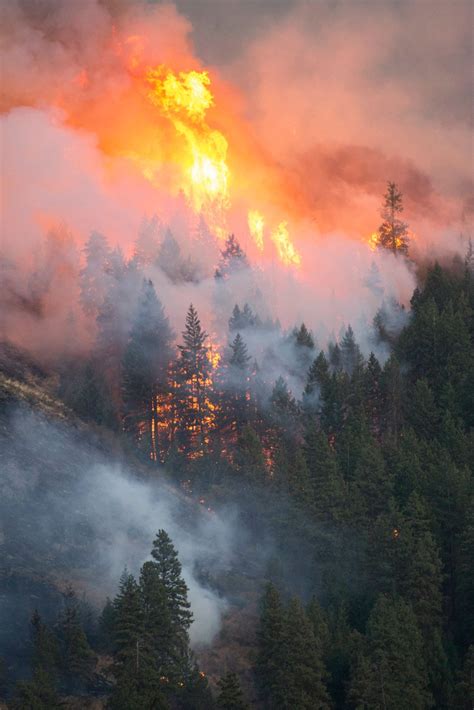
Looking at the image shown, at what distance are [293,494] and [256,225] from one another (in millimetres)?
79508

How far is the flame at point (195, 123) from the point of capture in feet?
461

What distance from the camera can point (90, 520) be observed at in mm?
63781

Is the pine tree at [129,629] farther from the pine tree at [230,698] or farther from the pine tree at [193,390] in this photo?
the pine tree at [193,390]

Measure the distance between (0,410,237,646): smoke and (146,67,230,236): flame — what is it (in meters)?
75.7

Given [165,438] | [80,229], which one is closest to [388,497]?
[165,438]

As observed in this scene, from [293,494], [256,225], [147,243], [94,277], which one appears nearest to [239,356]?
[94,277]

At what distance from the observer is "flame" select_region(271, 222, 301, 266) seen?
5246 inches

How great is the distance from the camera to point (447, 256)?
445ft

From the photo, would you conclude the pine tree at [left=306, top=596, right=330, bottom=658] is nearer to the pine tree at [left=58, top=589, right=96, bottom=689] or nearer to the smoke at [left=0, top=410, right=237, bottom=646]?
the smoke at [left=0, top=410, right=237, bottom=646]

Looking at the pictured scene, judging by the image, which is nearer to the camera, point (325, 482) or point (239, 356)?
point (325, 482)

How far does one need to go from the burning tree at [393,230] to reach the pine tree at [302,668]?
87.9 meters

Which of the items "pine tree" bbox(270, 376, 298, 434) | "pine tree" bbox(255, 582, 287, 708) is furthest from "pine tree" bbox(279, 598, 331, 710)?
"pine tree" bbox(270, 376, 298, 434)

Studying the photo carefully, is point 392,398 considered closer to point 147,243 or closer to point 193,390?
point 193,390

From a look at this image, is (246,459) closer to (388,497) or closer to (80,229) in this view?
(388,497)
